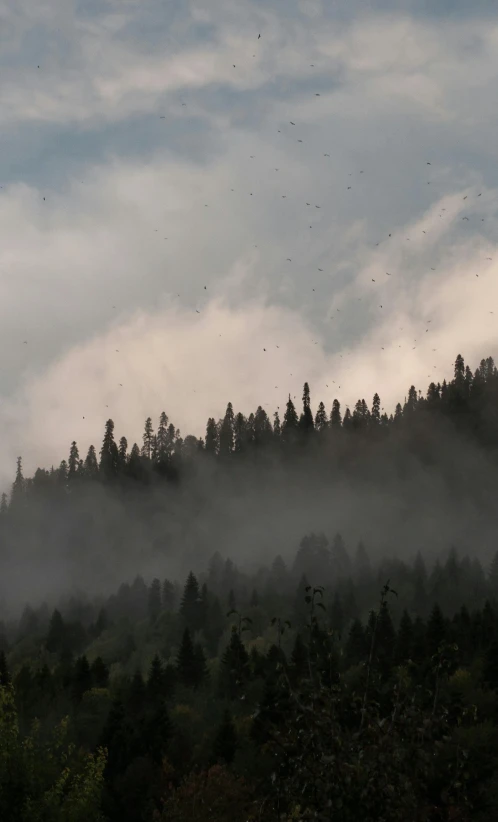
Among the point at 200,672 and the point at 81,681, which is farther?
the point at 200,672

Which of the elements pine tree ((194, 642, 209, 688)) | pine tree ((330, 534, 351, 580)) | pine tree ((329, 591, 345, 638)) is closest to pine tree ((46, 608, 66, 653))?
pine tree ((329, 591, 345, 638))

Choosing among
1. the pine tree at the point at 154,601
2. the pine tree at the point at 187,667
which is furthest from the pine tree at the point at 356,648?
the pine tree at the point at 154,601

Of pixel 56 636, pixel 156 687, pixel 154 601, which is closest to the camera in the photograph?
pixel 156 687

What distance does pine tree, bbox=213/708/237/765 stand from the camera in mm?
72938

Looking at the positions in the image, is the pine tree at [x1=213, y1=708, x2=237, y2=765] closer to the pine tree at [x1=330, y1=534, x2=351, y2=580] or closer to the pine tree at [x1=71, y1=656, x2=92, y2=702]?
the pine tree at [x1=71, y1=656, x2=92, y2=702]

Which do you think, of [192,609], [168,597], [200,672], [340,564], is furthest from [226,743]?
[168,597]

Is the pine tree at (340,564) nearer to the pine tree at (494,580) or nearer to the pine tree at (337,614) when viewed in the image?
the pine tree at (494,580)

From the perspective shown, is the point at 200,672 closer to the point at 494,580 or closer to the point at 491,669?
the point at 491,669

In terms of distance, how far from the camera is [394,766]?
18.2 m

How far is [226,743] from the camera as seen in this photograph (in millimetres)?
73625

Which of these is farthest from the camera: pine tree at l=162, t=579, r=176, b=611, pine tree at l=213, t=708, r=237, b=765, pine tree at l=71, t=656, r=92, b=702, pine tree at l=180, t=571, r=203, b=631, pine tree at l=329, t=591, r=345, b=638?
pine tree at l=162, t=579, r=176, b=611

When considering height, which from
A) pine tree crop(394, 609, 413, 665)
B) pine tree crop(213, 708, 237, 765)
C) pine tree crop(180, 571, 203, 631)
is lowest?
pine tree crop(213, 708, 237, 765)

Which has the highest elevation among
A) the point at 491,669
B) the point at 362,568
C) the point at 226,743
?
the point at 362,568

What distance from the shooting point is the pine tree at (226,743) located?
72938 mm
